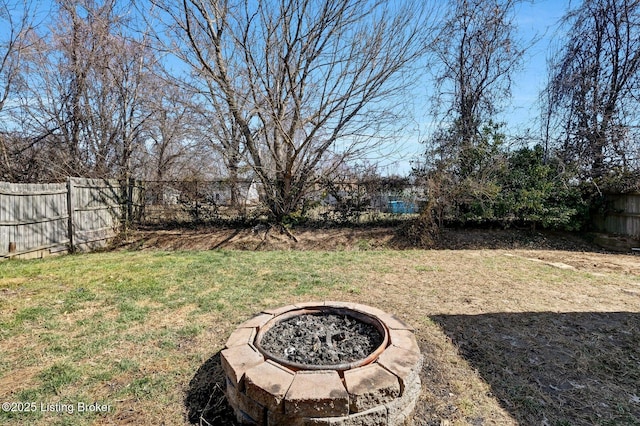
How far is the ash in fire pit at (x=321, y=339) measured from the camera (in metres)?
1.84

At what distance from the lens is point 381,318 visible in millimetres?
2293

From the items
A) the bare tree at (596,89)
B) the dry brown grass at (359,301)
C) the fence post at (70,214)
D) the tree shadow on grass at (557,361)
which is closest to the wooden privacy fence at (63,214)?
the fence post at (70,214)

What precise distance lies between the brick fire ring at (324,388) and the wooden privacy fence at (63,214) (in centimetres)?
603

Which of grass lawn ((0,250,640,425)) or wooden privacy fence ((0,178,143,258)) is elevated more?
wooden privacy fence ((0,178,143,258))

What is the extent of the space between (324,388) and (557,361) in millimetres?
1885

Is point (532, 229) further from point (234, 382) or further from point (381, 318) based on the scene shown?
point (234, 382)

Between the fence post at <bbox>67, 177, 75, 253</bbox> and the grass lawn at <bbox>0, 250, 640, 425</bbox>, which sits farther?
the fence post at <bbox>67, 177, 75, 253</bbox>

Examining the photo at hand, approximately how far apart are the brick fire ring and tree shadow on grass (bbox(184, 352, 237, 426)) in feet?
0.25

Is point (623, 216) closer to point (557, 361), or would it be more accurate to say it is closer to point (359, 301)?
point (557, 361)

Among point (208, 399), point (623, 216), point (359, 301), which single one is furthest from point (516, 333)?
point (623, 216)

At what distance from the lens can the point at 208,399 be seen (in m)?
1.86

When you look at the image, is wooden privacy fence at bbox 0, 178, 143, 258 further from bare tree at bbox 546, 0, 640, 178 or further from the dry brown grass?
bare tree at bbox 546, 0, 640, 178

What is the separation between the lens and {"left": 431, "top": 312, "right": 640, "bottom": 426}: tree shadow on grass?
1.78m

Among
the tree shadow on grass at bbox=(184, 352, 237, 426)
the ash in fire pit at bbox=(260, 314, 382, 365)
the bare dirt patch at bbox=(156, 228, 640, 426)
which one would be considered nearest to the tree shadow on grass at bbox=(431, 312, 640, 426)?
the bare dirt patch at bbox=(156, 228, 640, 426)
